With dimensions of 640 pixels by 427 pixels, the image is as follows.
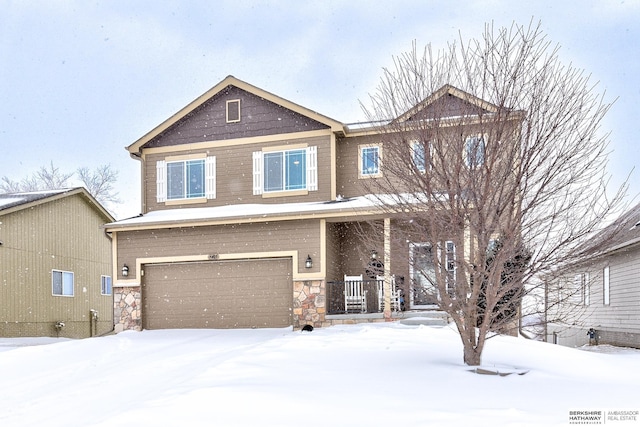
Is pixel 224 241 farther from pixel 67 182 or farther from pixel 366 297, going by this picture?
pixel 67 182

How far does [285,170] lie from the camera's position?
1459 cm

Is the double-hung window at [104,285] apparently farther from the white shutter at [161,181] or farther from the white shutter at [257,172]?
the white shutter at [257,172]

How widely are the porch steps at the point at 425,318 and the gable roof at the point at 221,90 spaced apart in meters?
4.93

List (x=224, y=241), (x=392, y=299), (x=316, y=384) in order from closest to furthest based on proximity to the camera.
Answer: (x=316, y=384)
(x=392, y=299)
(x=224, y=241)

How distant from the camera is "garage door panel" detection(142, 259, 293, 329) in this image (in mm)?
13812

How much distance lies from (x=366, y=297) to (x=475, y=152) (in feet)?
25.3

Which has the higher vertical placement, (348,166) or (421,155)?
(348,166)

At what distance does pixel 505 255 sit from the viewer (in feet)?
22.2

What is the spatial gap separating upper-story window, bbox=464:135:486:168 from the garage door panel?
24.7 feet

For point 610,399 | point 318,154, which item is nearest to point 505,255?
point 610,399

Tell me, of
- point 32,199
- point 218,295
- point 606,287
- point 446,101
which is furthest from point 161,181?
point 606,287

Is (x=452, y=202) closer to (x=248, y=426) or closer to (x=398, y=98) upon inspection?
(x=398, y=98)

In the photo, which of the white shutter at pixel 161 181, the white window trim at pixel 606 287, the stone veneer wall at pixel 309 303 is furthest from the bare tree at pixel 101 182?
the white window trim at pixel 606 287

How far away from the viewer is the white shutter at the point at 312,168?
47.1 feet
